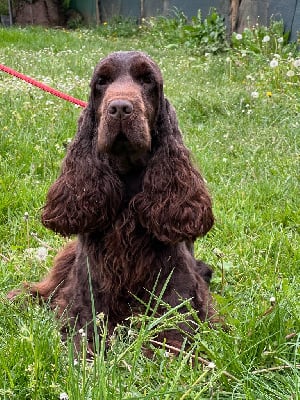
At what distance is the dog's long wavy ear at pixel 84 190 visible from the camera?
268 centimetres

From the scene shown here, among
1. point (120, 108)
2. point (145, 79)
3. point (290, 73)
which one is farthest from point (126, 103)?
point (290, 73)

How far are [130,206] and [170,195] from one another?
169 mm

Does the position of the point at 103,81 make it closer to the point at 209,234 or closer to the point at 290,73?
the point at 209,234

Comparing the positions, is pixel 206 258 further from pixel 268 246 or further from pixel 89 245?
pixel 89 245

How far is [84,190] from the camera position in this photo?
2.71 m

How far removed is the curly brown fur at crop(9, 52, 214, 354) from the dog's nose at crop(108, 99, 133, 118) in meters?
0.18

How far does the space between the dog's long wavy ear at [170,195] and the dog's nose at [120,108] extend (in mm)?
325

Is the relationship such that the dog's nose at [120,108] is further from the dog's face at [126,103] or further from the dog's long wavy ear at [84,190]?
the dog's long wavy ear at [84,190]

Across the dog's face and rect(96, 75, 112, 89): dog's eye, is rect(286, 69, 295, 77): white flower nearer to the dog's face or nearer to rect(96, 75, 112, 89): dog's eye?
the dog's face

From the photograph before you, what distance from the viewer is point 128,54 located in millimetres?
2691

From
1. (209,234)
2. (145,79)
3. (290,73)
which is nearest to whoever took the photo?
(145,79)

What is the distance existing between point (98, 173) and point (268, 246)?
1.21m

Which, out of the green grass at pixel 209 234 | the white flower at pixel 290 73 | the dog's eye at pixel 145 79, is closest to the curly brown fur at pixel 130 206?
the dog's eye at pixel 145 79

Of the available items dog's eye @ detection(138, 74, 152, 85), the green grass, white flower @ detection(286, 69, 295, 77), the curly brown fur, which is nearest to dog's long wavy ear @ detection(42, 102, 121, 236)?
the curly brown fur
